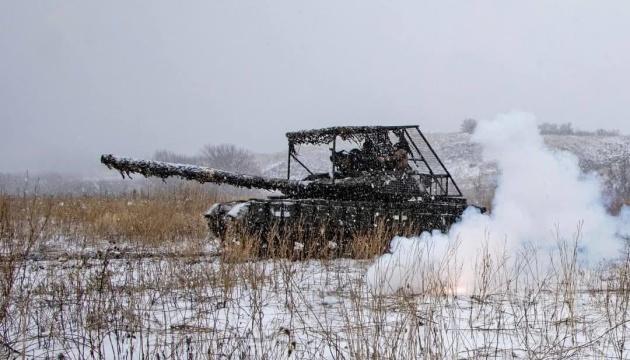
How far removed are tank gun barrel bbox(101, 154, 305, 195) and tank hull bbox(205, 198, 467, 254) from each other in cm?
48

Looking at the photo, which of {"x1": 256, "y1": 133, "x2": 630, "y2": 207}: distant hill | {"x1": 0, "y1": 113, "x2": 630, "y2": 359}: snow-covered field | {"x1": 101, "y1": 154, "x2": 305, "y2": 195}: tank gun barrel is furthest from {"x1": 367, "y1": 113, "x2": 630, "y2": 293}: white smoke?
{"x1": 256, "y1": 133, "x2": 630, "y2": 207}: distant hill

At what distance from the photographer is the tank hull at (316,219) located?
1026 cm

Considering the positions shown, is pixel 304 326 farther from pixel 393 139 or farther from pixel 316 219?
pixel 393 139

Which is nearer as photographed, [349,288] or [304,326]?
[304,326]

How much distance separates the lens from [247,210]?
33.7ft

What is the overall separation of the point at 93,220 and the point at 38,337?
37.5 ft

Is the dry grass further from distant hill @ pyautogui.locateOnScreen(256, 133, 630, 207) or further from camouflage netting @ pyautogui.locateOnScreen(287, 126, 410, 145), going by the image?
distant hill @ pyautogui.locateOnScreen(256, 133, 630, 207)

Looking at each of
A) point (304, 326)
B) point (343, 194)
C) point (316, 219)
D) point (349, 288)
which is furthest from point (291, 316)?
point (343, 194)

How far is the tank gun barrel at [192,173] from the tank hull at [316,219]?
48 centimetres

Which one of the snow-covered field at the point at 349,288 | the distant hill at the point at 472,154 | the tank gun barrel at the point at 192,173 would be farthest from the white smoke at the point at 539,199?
the distant hill at the point at 472,154

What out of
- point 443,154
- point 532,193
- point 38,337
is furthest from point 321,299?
point 443,154

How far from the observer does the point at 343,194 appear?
1153 cm

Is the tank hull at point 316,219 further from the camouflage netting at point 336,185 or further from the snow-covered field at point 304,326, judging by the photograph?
the snow-covered field at point 304,326

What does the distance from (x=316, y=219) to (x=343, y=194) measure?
1.20 meters
